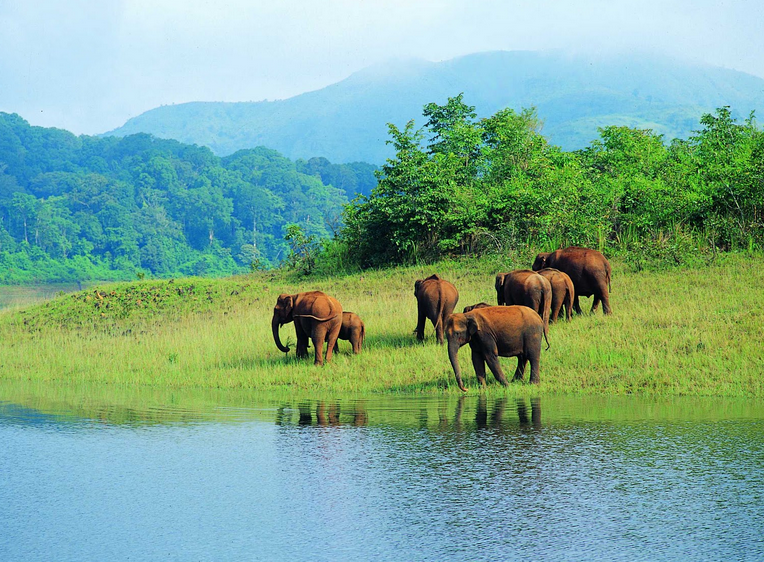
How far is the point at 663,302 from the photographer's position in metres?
18.8

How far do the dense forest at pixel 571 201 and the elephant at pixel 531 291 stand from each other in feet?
26.4

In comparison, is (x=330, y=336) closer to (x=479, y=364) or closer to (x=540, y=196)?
(x=479, y=364)

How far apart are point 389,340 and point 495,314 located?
17.3 feet

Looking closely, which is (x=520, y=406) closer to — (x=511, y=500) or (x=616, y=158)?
(x=511, y=500)

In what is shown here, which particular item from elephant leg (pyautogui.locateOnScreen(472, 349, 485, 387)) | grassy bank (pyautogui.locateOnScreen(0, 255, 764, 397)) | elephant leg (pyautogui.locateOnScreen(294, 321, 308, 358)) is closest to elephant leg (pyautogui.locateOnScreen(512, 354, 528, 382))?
grassy bank (pyautogui.locateOnScreen(0, 255, 764, 397))

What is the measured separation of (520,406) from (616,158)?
82.1ft

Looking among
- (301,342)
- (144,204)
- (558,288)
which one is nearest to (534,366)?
(558,288)

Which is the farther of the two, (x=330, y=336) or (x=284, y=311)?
(x=284, y=311)

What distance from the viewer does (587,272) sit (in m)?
18.2

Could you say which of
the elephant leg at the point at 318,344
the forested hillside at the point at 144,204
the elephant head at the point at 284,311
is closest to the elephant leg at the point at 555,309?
the elephant leg at the point at 318,344

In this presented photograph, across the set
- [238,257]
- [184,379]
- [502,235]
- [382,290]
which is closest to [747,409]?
[184,379]

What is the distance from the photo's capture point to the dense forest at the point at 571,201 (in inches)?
995

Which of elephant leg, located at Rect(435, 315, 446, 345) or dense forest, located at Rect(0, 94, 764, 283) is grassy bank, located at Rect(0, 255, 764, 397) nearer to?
elephant leg, located at Rect(435, 315, 446, 345)

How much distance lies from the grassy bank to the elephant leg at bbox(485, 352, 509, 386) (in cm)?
17
